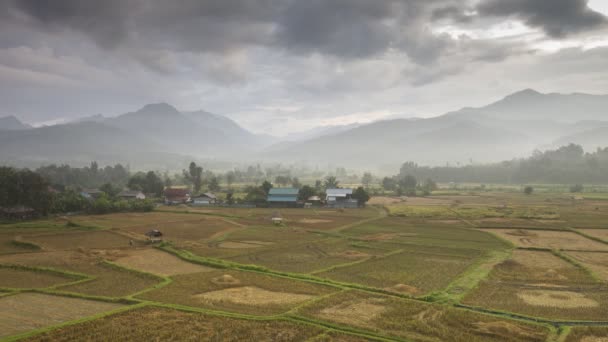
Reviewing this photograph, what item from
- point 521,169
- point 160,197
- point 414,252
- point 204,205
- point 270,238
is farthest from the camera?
point 521,169

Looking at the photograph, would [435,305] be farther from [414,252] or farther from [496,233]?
[496,233]

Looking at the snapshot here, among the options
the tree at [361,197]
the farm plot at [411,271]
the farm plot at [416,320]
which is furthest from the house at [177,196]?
the farm plot at [416,320]

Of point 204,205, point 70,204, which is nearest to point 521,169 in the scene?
point 204,205

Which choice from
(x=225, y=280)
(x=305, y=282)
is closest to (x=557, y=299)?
(x=305, y=282)

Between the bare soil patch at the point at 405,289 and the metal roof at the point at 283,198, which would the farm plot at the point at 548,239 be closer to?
the bare soil patch at the point at 405,289

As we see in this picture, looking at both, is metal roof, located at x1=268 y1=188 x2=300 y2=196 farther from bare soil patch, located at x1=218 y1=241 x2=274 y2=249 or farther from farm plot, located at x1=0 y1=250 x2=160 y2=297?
farm plot, located at x1=0 y1=250 x2=160 y2=297

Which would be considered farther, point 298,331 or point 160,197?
point 160,197

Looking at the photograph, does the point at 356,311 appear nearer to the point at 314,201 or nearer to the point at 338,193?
the point at 314,201
